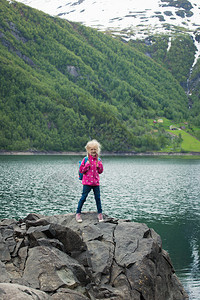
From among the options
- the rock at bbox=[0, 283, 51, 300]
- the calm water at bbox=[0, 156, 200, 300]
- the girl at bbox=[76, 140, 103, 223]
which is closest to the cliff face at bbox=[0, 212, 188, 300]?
the rock at bbox=[0, 283, 51, 300]

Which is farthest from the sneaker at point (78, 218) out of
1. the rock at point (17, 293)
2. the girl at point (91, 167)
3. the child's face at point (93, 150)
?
the rock at point (17, 293)

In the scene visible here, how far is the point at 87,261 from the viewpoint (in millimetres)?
12055

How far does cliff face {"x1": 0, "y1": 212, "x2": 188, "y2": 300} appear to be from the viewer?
10047mm

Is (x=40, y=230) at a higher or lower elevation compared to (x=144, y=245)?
higher

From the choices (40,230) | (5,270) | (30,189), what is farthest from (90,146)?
(30,189)

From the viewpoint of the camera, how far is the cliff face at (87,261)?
33.0 feet

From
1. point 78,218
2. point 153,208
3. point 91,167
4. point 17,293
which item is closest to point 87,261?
point 78,218

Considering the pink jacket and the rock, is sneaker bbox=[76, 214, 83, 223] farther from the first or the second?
the rock

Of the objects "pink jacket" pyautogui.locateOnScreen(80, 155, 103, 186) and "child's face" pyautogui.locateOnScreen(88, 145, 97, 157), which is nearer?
"child's face" pyautogui.locateOnScreen(88, 145, 97, 157)

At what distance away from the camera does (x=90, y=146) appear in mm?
14430

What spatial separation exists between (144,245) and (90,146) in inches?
185

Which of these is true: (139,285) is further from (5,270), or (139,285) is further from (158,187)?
(158,187)

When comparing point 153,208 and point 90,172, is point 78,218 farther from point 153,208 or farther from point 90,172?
point 153,208

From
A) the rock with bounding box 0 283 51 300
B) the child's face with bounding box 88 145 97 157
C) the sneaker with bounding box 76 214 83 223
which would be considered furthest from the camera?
the sneaker with bounding box 76 214 83 223
